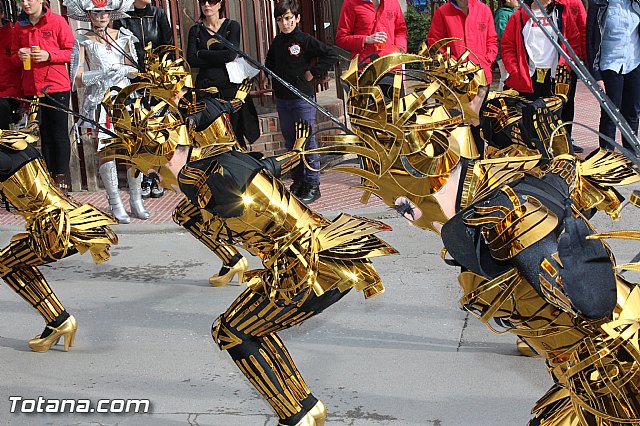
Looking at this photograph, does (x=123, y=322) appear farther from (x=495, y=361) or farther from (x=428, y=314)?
(x=495, y=361)

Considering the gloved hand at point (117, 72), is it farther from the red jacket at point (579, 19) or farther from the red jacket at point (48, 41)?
the red jacket at point (579, 19)

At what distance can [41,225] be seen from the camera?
13.8ft

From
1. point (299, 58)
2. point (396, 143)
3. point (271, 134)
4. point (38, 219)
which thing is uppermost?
point (396, 143)

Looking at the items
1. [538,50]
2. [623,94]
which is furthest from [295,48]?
[623,94]

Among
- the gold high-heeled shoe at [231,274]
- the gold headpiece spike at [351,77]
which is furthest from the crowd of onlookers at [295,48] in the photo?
the gold headpiece spike at [351,77]

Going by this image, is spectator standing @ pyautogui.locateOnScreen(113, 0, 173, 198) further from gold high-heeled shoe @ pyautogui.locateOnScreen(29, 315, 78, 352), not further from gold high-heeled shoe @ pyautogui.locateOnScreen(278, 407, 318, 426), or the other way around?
gold high-heeled shoe @ pyautogui.locateOnScreen(278, 407, 318, 426)

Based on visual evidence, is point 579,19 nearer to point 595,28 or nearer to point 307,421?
point 595,28

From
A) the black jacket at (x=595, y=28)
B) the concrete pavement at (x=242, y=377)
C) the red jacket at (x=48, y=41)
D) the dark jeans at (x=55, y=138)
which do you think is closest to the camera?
the concrete pavement at (x=242, y=377)

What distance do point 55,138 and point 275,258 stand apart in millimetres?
5198

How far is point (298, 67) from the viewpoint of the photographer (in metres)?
7.29

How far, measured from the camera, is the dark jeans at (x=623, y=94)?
717 cm

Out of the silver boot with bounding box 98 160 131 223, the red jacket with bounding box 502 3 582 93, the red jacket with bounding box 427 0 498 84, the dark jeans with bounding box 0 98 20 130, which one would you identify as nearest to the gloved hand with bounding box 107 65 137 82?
the silver boot with bounding box 98 160 131 223

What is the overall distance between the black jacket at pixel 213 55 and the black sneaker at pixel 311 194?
1.06 meters

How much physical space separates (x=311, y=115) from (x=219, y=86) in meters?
0.84
